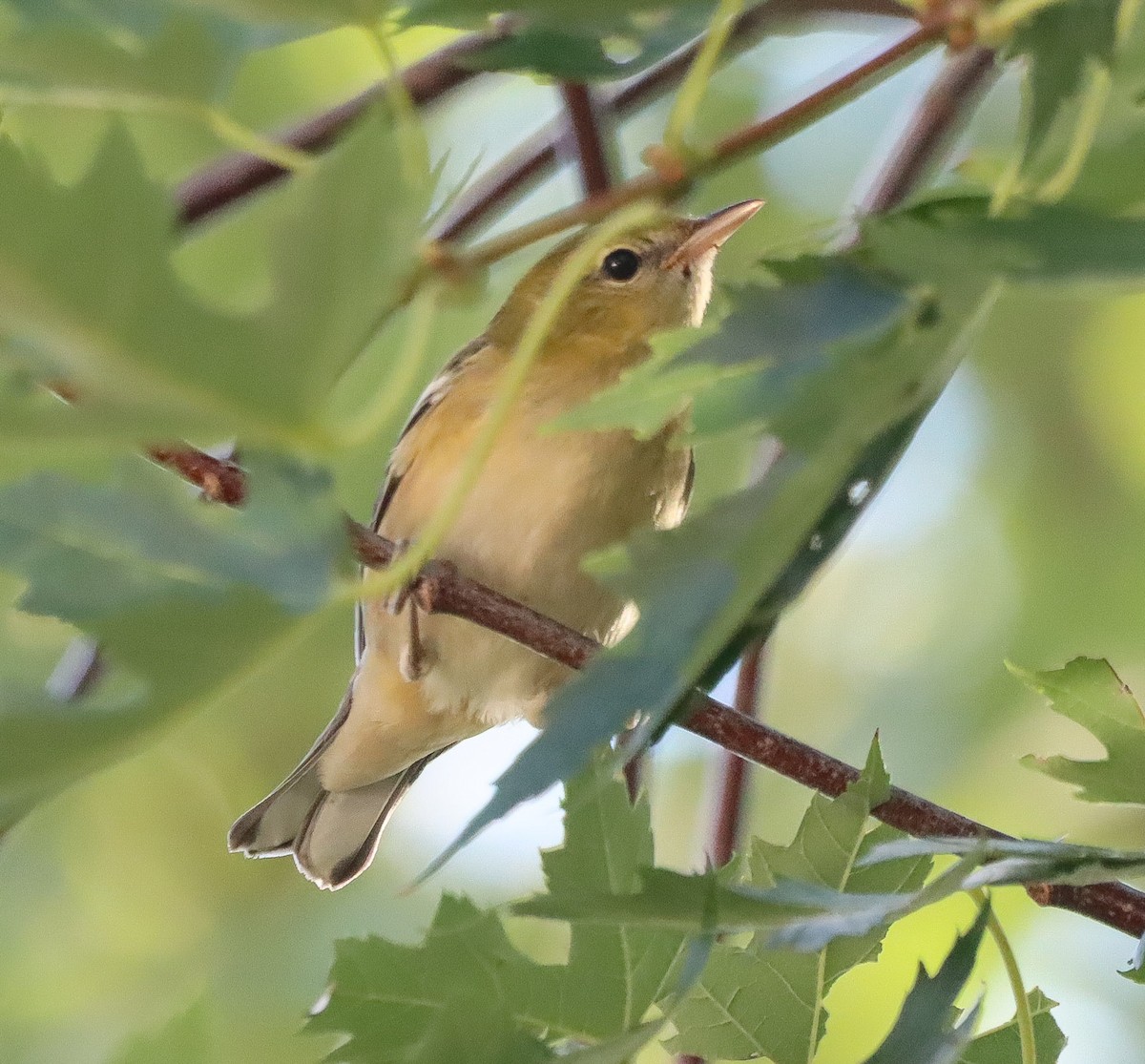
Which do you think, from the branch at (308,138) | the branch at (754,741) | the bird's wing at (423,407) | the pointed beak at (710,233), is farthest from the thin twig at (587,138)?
the bird's wing at (423,407)

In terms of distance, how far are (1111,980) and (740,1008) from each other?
12.3ft

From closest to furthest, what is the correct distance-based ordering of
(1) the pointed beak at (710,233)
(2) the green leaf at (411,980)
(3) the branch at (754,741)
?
(2) the green leaf at (411,980) → (3) the branch at (754,741) → (1) the pointed beak at (710,233)

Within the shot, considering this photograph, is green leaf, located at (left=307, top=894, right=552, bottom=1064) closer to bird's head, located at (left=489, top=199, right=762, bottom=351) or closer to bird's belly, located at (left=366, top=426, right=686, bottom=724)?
bird's belly, located at (left=366, top=426, right=686, bottom=724)

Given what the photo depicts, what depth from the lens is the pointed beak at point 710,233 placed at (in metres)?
3.65

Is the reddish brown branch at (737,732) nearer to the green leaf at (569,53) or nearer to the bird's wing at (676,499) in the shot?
the green leaf at (569,53)

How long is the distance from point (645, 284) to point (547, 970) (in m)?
2.34

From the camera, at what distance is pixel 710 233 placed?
364 centimetres

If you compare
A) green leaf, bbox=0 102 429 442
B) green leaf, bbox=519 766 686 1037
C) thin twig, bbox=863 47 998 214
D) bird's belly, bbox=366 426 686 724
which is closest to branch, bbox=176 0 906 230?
thin twig, bbox=863 47 998 214

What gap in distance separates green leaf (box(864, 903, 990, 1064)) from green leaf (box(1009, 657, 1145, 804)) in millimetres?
323

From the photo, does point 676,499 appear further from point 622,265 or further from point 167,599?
point 167,599

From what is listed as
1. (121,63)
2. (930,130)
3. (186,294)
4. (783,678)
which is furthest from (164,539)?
(783,678)

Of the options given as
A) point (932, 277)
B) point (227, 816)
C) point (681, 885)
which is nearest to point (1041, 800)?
point (227, 816)

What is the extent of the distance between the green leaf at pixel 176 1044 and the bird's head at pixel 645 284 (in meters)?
1.89

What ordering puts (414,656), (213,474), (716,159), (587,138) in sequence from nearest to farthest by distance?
(716,159), (213,474), (587,138), (414,656)
